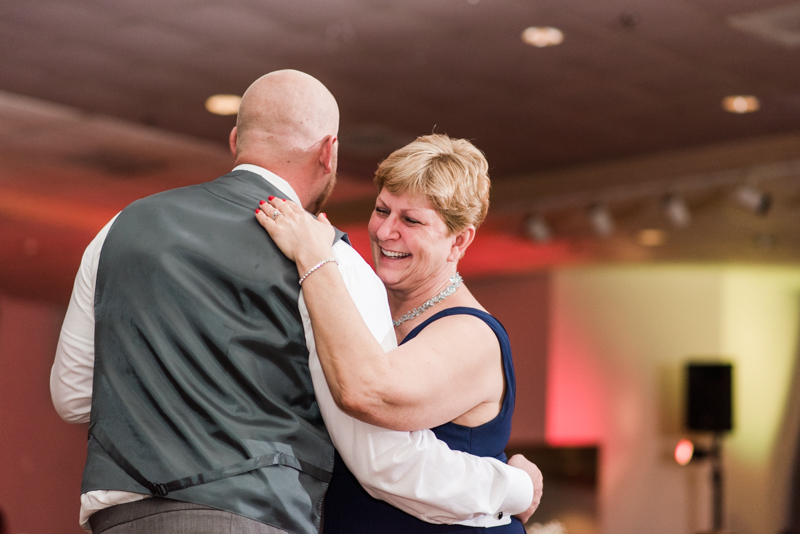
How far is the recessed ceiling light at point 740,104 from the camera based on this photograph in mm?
5707

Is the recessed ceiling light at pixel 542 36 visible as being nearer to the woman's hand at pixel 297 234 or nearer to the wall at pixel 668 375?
the woman's hand at pixel 297 234

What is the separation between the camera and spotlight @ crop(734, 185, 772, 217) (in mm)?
6648

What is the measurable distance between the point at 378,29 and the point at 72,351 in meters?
3.39

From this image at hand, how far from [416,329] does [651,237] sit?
7.47 metres

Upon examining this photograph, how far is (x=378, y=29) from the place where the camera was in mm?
4770

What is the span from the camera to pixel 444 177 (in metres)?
1.95

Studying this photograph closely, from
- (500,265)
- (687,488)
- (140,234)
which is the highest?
(500,265)

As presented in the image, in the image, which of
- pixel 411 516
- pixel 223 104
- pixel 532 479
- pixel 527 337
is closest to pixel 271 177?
pixel 411 516

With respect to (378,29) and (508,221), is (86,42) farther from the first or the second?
(508,221)

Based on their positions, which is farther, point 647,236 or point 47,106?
point 647,236

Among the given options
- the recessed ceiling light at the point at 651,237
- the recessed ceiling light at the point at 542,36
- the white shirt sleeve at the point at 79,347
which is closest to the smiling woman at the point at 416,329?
the white shirt sleeve at the point at 79,347

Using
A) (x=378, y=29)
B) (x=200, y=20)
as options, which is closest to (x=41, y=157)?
(x=200, y=20)

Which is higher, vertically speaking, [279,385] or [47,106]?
[47,106]

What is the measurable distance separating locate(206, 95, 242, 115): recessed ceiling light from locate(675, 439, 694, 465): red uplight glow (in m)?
6.10
